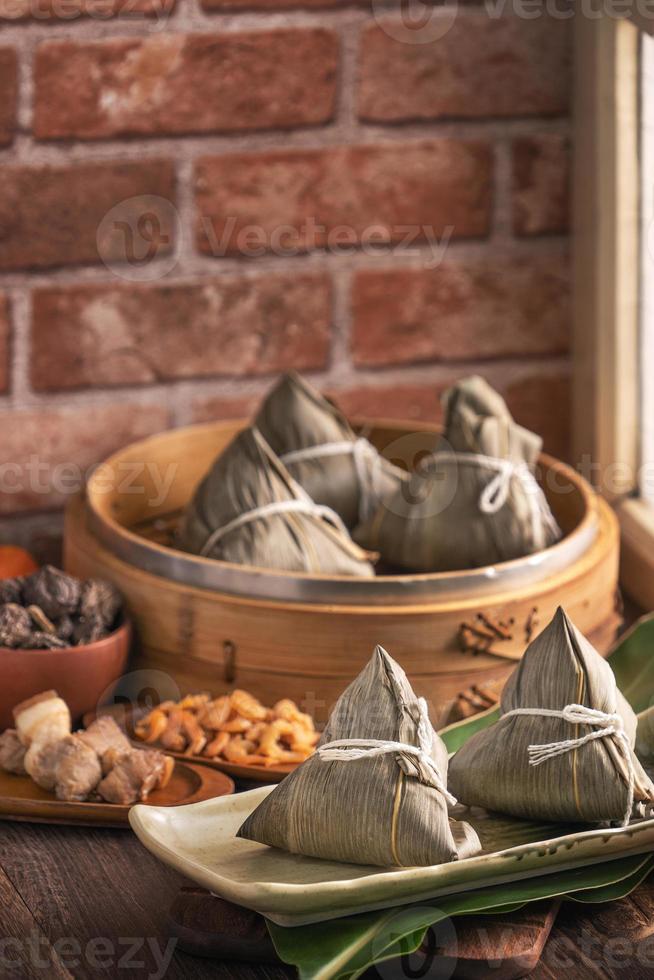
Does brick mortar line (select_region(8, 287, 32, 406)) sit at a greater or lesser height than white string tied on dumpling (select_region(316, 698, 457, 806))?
greater

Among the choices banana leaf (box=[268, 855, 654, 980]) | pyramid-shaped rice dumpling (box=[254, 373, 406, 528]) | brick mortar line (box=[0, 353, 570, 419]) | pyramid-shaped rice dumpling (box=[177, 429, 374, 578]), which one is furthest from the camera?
brick mortar line (box=[0, 353, 570, 419])

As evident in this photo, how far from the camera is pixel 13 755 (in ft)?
2.87

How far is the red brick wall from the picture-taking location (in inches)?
45.3

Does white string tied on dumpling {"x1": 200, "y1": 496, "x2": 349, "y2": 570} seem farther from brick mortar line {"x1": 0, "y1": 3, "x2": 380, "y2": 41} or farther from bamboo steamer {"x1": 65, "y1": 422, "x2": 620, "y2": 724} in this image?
brick mortar line {"x1": 0, "y1": 3, "x2": 380, "y2": 41}

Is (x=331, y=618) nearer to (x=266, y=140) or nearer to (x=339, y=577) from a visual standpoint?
(x=339, y=577)

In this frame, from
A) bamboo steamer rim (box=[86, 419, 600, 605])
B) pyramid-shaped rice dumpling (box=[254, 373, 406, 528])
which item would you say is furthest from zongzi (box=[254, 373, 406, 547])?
bamboo steamer rim (box=[86, 419, 600, 605])

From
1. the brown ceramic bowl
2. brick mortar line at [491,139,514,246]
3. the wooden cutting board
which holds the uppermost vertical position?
brick mortar line at [491,139,514,246]

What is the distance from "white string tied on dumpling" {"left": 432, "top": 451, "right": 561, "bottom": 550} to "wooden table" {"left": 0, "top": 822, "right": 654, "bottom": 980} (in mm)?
335

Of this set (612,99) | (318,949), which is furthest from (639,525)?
(318,949)

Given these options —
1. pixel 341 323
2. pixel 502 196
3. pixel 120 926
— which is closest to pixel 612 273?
pixel 502 196

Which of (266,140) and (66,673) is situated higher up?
(266,140)

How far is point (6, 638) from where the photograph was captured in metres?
0.92

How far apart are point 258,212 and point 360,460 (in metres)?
0.26

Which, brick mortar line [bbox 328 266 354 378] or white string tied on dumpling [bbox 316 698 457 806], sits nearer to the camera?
white string tied on dumpling [bbox 316 698 457 806]
